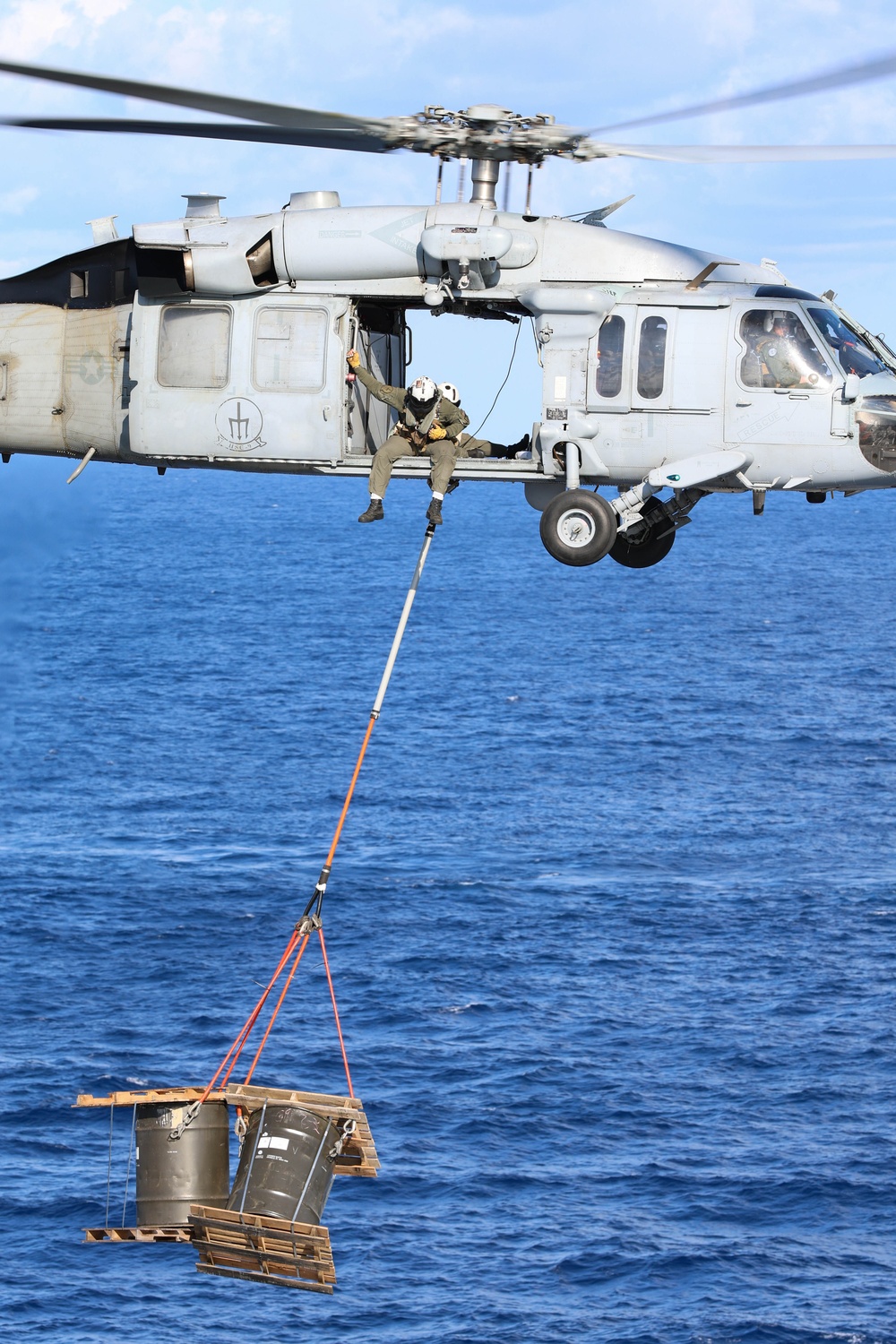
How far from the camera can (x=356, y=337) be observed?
96.9ft

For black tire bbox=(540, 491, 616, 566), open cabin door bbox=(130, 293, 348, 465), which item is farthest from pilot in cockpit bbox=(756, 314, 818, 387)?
open cabin door bbox=(130, 293, 348, 465)

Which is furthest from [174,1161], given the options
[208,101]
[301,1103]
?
[208,101]

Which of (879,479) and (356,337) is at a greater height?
(356,337)

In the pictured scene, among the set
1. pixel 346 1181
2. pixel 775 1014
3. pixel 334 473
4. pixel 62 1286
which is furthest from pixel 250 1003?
pixel 334 473

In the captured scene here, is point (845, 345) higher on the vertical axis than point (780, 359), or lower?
higher

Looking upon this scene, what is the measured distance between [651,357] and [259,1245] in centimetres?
1441

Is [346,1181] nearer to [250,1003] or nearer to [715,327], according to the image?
[250,1003]

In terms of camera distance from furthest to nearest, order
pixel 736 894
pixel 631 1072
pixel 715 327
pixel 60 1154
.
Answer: pixel 736 894 < pixel 631 1072 < pixel 60 1154 < pixel 715 327

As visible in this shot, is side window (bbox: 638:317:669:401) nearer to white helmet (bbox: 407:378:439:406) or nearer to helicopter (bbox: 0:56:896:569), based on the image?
helicopter (bbox: 0:56:896:569)

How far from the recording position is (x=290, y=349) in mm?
28500

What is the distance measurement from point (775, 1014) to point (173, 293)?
151617 millimetres

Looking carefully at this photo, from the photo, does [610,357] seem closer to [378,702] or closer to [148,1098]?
[378,702]

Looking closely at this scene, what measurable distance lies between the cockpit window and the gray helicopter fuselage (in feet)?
0.09

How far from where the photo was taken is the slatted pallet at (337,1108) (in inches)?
1032
